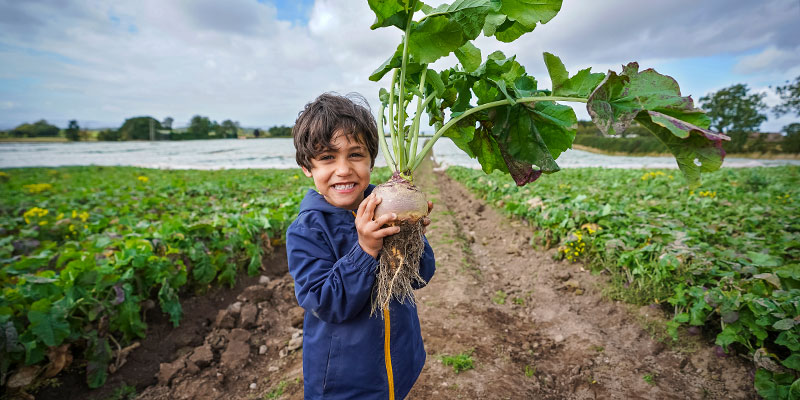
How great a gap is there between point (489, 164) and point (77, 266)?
10.1ft

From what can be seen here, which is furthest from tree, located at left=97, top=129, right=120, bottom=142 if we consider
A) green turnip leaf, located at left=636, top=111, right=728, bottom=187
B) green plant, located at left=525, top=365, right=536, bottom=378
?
green turnip leaf, located at left=636, top=111, right=728, bottom=187

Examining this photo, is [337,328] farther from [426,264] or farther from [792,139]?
[792,139]

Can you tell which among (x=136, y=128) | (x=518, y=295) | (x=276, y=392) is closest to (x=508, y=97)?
(x=276, y=392)

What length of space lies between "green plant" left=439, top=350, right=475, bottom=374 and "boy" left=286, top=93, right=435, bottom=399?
1051mm

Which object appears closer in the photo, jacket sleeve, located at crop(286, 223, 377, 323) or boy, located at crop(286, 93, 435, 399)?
jacket sleeve, located at crop(286, 223, 377, 323)

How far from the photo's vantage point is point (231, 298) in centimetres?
371

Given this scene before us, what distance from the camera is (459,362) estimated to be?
254cm

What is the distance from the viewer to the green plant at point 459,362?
8.23 feet

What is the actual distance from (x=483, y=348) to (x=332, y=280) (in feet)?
6.69

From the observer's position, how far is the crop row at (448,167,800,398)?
2.20 m

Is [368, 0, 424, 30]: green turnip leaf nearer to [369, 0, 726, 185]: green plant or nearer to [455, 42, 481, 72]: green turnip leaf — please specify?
[369, 0, 726, 185]: green plant

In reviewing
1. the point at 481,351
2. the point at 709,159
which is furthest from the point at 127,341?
the point at 709,159

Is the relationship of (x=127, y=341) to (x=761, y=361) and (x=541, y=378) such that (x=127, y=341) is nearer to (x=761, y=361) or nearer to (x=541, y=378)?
(x=541, y=378)

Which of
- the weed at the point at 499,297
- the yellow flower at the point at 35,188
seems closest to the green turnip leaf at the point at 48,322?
the weed at the point at 499,297
